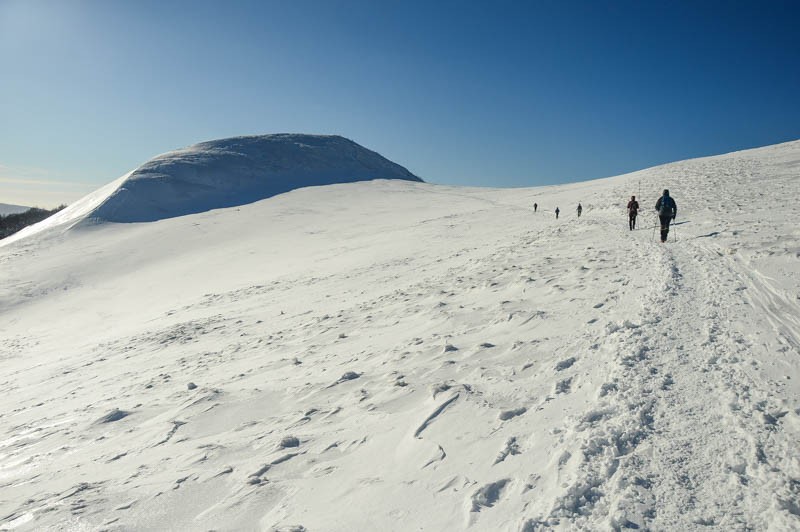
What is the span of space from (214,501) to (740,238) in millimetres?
14514

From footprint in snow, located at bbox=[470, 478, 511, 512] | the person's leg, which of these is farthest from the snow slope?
the person's leg

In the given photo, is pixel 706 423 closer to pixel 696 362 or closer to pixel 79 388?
pixel 696 362

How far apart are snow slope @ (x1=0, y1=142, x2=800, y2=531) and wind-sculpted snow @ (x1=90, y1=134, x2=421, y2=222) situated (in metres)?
43.9

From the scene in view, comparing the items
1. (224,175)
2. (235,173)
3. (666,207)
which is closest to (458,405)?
(666,207)

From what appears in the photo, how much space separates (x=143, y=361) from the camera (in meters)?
10.6

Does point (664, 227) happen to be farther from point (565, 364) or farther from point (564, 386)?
point (564, 386)

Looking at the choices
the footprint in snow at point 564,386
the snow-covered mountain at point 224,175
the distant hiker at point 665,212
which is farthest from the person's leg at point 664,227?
the snow-covered mountain at point 224,175

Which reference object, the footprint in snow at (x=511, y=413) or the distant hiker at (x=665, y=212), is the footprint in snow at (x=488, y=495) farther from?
the distant hiker at (x=665, y=212)

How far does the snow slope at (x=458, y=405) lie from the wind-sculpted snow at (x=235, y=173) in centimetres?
4388

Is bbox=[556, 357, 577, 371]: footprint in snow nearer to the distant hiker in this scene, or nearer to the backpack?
the distant hiker

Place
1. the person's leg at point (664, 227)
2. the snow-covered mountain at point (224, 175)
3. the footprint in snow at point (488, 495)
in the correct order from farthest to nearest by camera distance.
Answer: the snow-covered mountain at point (224, 175), the person's leg at point (664, 227), the footprint in snow at point (488, 495)

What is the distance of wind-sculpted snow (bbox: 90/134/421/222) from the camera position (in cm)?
5503

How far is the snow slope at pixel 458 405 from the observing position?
343 cm

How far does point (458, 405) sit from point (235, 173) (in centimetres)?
7096
